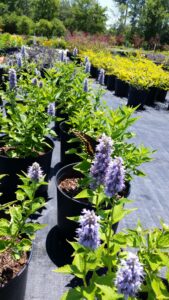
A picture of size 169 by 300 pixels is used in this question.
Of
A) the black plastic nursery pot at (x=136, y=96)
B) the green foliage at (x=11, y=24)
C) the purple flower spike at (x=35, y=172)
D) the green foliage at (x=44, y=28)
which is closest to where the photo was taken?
the purple flower spike at (x=35, y=172)

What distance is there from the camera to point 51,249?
8.76 feet

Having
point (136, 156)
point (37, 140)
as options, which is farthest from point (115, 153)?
point (37, 140)

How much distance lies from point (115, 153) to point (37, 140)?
916mm

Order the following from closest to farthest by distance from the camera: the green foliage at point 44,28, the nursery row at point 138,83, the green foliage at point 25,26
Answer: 1. the nursery row at point 138,83
2. the green foliage at point 44,28
3. the green foliage at point 25,26

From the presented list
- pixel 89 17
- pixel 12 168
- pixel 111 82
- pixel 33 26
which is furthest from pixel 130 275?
pixel 89 17

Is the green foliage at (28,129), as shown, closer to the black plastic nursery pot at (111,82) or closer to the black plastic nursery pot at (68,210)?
the black plastic nursery pot at (68,210)

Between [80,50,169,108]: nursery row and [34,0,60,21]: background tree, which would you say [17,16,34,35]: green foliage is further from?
[80,50,169,108]: nursery row

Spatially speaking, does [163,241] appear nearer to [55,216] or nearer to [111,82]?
[55,216]

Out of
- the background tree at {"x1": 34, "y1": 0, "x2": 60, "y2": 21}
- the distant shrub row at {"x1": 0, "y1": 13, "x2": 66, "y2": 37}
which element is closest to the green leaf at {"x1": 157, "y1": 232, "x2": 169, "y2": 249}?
the distant shrub row at {"x1": 0, "y1": 13, "x2": 66, "y2": 37}

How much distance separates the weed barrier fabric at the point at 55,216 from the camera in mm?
2324

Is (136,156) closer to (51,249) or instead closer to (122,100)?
(51,249)

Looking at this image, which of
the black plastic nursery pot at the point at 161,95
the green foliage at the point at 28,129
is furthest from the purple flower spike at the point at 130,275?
the black plastic nursery pot at the point at 161,95

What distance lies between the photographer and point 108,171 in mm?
1511

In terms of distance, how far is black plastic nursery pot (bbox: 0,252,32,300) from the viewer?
178cm
